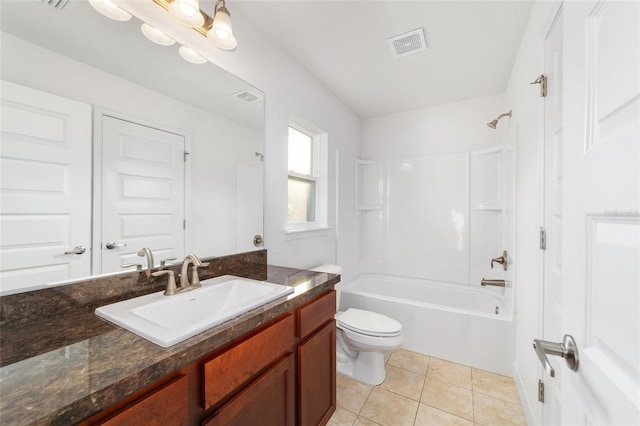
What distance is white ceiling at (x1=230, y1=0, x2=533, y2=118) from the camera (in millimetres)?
1541

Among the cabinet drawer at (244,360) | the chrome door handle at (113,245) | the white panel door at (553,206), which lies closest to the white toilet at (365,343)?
the white panel door at (553,206)

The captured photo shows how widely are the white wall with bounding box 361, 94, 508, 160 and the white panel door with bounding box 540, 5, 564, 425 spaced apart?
153 centimetres

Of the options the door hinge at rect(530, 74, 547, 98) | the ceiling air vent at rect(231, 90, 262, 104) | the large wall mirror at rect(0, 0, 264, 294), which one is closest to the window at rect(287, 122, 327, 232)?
the ceiling air vent at rect(231, 90, 262, 104)

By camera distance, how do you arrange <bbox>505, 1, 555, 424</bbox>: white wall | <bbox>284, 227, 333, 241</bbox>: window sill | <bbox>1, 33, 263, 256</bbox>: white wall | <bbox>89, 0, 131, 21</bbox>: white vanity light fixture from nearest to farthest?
<bbox>1, 33, 263, 256</bbox>: white wall
<bbox>89, 0, 131, 21</bbox>: white vanity light fixture
<bbox>505, 1, 555, 424</bbox>: white wall
<bbox>284, 227, 333, 241</bbox>: window sill

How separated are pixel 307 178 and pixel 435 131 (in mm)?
1689

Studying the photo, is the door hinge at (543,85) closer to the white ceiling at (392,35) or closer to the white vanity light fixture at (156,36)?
the white ceiling at (392,35)

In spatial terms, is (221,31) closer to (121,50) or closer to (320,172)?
(121,50)

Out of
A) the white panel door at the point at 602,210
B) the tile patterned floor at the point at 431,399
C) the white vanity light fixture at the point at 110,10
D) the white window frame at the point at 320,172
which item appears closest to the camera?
the white panel door at the point at 602,210

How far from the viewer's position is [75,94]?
93cm

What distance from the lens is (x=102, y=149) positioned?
100 centimetres

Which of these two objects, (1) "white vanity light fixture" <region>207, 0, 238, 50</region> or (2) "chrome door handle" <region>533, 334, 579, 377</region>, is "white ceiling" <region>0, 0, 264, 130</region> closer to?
(1) "white vanity light fixture" <region>207, 0, 238, 50</region>

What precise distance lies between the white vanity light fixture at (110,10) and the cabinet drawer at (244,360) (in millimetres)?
1363

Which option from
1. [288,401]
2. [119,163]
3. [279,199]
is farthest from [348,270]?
[119,163]

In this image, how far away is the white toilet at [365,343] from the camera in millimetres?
1785
